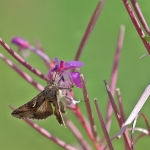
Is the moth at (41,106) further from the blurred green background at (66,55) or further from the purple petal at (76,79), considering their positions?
the blurred green background at (66,55)

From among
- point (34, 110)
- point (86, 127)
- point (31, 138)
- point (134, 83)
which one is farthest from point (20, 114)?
point (31, 138)

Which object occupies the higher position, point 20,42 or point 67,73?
point 20,42

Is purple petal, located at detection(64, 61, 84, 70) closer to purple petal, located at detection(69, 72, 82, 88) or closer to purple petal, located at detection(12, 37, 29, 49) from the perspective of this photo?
purple petal, located at detection(69, 72, 82, 88)

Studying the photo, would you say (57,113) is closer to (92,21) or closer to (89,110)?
(89,110)

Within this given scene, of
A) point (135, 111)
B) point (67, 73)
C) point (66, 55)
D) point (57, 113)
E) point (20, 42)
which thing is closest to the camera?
point (135, 111)

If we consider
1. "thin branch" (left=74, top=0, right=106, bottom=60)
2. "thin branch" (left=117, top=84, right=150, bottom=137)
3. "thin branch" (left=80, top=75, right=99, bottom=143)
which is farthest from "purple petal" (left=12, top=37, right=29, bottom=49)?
"thin branch" (left=117, top=84, right=150, bottom=137)

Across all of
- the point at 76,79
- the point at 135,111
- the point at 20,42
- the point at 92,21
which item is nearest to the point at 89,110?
the point at 76,79

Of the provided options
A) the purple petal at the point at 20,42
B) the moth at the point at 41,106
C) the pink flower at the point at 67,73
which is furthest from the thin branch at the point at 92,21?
the purple petal at the point at 20,42
